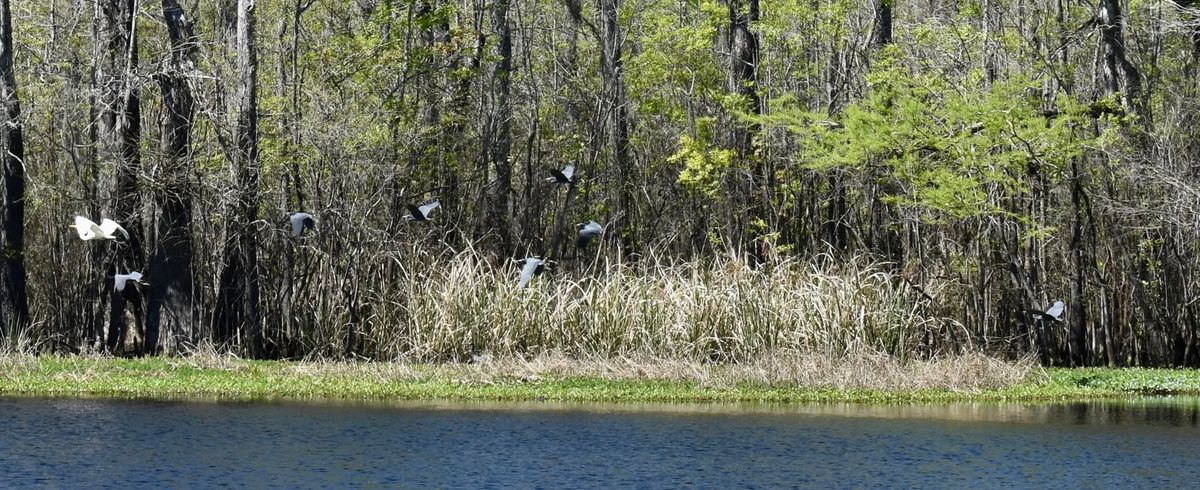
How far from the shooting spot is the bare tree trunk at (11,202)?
2344cm

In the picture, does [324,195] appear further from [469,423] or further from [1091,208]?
[1091,208]

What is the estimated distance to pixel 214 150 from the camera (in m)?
24.2

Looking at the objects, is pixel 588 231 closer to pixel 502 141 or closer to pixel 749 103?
pixel 749 103

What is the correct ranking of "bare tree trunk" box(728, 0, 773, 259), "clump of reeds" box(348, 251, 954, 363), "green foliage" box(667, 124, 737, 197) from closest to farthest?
"clump of reeds" box(348, 251, 954, 363) < "green foliage" box(667, 124, 737, 197) < "bare tree trunk" box(728, 0, 773, 259)

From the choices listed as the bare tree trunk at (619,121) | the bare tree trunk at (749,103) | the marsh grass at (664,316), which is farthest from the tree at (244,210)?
the bare tree trunk at (749,103)

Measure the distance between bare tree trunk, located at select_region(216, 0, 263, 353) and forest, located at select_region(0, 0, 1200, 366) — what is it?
6 cm

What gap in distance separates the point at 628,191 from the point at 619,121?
1.47 m

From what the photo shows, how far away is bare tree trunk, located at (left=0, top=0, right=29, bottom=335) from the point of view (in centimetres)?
2344

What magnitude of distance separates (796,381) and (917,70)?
10.1 m

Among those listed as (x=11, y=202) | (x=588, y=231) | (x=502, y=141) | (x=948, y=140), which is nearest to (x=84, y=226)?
(x=11, y=202)

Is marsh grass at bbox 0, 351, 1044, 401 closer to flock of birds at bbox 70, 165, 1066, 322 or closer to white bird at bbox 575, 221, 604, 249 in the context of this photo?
flock of birds at bbox 70, 165, 1066, 322

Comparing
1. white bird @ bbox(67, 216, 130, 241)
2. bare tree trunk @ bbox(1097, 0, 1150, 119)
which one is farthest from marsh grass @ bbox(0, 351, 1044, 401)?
bare tree trunk @ bbox(1097, 0, 1150, 119)

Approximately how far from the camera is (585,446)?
13.7 meters

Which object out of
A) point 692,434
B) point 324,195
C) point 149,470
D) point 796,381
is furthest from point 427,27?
point 149,470
